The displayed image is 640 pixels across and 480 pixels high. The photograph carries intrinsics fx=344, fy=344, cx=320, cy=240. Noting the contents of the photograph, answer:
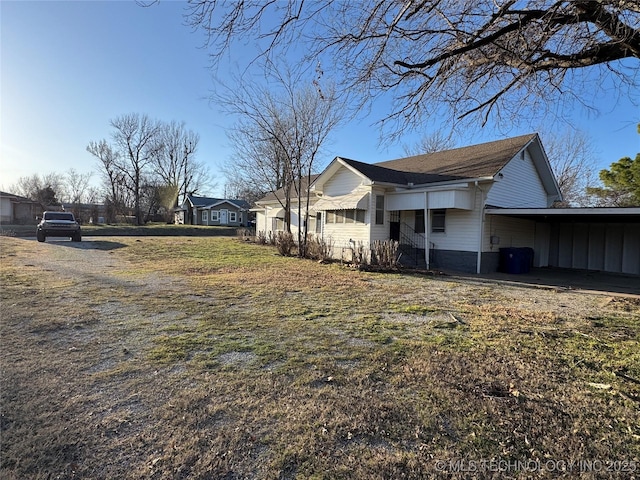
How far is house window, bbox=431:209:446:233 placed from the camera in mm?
14391

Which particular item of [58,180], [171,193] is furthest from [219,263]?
[58,180]

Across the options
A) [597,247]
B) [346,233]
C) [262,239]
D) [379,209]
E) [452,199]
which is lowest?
[262,239]

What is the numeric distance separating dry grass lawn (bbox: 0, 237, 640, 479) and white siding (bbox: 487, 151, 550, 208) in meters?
7.47

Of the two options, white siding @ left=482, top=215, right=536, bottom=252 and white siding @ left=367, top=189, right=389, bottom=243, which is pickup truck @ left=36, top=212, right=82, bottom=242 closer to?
white siding @ left=367, top=189, right=389, bottom=243

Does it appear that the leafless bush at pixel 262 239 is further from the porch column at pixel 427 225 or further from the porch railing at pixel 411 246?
the porch column at pixel 427 225

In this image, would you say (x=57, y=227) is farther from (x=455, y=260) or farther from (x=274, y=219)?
(x=455, y=260)

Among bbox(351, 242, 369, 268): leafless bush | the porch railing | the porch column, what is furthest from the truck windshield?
the porch column

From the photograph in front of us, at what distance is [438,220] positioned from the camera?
47.7ft

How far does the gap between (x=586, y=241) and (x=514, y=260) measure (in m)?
4.91

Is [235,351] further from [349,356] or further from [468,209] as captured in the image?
[468,209]

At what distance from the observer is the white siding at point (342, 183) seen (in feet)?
53.8

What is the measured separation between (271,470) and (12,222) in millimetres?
42801

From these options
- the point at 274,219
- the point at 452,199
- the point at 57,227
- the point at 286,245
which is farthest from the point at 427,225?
the point at 57,227

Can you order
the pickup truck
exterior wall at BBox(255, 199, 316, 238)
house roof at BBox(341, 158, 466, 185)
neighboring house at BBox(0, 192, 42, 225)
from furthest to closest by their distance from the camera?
neighboring house at BBox(0, 192, 42, 225), exterior wall at BBox(255, 199, 316, 238), the pickup truck, house roof at BBox(341, 158, 466, 185)
